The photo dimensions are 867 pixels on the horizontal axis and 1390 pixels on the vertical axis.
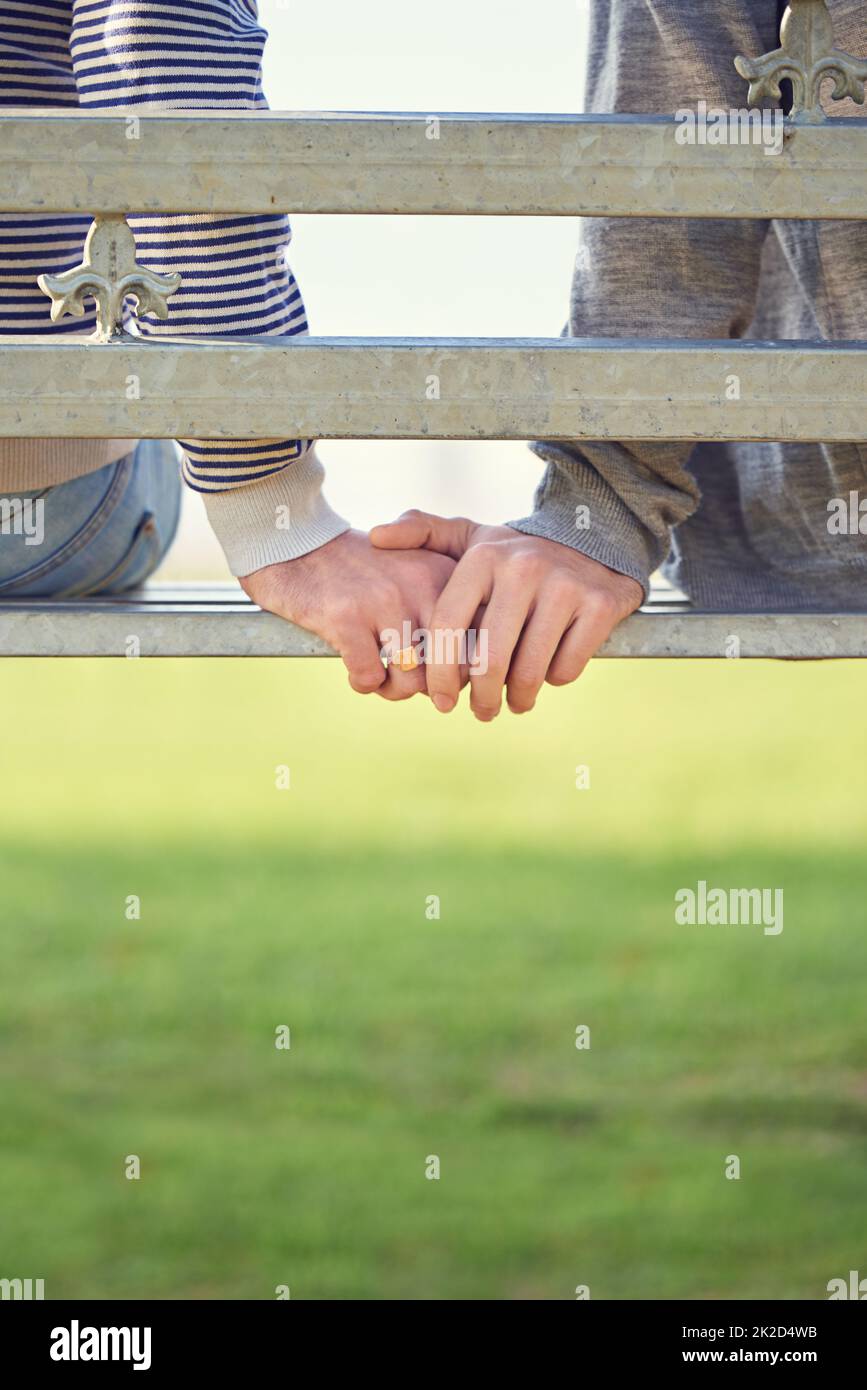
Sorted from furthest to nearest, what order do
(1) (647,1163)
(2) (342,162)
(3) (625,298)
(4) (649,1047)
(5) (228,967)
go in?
(5) (228,967) → (4) (649,1047) → (1) (647,1163) → (3) (625,298) → (2) (342,162)

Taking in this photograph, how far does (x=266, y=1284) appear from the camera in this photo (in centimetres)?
180

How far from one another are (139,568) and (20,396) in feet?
1.37

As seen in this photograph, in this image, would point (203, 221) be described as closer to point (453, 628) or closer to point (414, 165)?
point (414, 165)

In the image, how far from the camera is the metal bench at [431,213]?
0.81m

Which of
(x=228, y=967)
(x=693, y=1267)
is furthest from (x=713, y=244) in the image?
(x=228, y=967)

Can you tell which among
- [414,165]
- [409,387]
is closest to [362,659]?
[409,387]

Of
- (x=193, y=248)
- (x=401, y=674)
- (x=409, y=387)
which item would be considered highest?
(x=193, y=248)

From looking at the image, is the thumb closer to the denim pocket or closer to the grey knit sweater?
the grey knit sweater

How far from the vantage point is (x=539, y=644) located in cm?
91

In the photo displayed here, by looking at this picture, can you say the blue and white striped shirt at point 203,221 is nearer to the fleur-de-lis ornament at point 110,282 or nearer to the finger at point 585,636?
the fleur-de-lis ornament at point 110,282

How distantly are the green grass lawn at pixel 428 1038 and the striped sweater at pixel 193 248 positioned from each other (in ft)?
3.56

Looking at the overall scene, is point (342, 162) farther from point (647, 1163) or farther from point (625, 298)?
point (647, 1163)

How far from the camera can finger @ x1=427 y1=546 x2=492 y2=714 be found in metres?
0.90

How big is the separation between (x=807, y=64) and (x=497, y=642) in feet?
1.09
